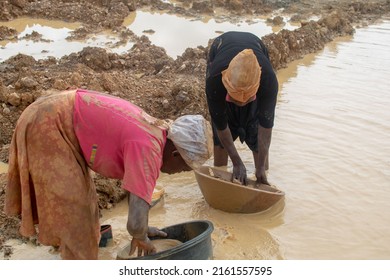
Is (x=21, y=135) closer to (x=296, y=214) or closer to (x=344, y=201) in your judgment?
(x=296, y=214)

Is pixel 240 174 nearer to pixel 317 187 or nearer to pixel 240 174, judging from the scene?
pixel 240 174

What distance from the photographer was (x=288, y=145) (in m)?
5.68

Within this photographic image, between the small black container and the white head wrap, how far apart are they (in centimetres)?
52

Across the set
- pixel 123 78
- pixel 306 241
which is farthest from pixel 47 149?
pixel 123 78

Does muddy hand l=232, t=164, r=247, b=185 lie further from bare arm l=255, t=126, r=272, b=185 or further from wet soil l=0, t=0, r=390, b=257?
wet soil l=0, t=0, r=390, b=257

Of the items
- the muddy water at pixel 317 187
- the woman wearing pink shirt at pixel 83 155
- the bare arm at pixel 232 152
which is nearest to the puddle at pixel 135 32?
the muddy water at pixel 317 187

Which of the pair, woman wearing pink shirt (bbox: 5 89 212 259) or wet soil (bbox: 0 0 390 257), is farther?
wet soil (bbox: 0 0 390 257)

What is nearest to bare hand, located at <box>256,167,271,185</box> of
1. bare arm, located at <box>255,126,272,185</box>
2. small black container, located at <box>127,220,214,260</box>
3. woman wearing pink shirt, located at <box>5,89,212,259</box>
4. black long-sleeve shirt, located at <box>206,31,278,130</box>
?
bare arm, located at <box>255,126,272,185</box>

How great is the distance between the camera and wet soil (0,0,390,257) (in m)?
5.56

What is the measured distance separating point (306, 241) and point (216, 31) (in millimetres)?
8065

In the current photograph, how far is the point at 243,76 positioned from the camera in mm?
3312

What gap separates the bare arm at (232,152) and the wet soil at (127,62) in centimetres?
109

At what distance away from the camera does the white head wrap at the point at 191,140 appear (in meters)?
2.60
